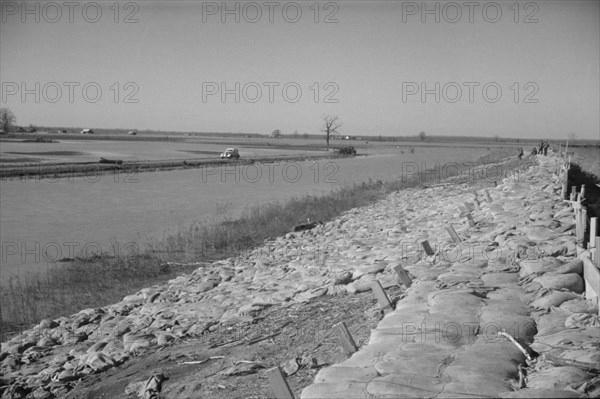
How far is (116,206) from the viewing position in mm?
21078

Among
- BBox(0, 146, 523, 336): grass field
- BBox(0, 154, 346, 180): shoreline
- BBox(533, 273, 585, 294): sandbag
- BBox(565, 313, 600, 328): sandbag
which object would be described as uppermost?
BBox(0, 154, 346, 180): shoreline

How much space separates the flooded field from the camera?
14.1 metres

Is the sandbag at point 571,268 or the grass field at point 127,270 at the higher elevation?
the sandbag at point 571,268

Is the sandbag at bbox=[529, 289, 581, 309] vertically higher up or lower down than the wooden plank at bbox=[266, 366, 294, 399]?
higher up

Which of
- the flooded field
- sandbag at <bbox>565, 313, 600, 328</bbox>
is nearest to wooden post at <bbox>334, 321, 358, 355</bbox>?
sandbag at <bbox>565, 313, 600, 328</bbox>

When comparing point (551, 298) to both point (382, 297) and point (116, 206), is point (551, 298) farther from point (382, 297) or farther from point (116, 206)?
point (116, 206)

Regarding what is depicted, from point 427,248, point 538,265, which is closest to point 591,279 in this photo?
point 538,265

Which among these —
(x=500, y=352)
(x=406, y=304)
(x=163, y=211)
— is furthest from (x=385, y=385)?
(x=163, y=211)

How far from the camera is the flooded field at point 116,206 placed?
14.1 meters

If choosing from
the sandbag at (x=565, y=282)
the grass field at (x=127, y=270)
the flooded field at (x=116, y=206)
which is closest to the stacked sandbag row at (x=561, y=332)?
the sandbag at (x=565, y=282)

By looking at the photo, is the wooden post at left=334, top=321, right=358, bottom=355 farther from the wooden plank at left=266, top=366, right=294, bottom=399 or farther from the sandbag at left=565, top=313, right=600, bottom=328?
the sandbag at left=565, top=313, right=600, bottom=328

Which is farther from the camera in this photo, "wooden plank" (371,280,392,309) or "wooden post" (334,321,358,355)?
"wooden plank" (371,280,392,309)

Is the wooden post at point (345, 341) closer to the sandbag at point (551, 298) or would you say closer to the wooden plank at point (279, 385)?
the wooden plank at point (279, 385)

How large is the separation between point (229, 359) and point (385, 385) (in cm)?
218
